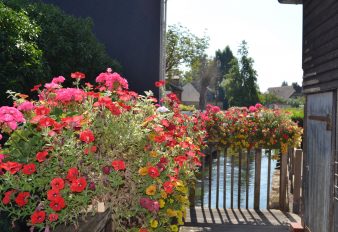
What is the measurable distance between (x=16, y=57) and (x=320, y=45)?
5225 mm

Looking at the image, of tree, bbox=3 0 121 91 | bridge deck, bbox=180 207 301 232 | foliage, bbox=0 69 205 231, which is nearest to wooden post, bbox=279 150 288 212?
bridge deck, bbox=180 207 301 232

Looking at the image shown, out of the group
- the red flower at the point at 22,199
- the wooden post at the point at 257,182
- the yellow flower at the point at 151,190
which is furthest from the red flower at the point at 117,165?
the wooden post at the point at 257,182

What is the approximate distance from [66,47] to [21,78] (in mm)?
2787

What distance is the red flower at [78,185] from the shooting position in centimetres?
324

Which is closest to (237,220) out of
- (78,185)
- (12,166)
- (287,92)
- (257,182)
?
(257,182)

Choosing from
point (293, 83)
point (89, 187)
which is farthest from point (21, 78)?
point (293, 83)

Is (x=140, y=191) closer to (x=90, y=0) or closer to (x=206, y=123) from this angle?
(x=206, y=123)

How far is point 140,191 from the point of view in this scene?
3.96 metres

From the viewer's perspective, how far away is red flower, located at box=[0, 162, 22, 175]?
3.29m

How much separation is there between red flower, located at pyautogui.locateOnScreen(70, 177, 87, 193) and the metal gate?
460cm

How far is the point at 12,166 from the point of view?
3.30 meters

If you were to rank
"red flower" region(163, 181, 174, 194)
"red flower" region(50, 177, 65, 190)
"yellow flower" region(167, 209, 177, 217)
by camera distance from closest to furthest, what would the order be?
"red flower" region(50, 177, 65, 190), "red flower" region(163, 181, 174, 194), "yellow flower" region(167, 209, 177, 217)

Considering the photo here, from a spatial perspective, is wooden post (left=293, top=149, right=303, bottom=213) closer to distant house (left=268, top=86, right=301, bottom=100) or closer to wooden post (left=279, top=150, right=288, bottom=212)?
wooden post (left=279, top=150, right=288, bottom=212)

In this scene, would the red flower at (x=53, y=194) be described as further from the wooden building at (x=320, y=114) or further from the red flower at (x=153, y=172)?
the wooden building at (x=320, y=114)
